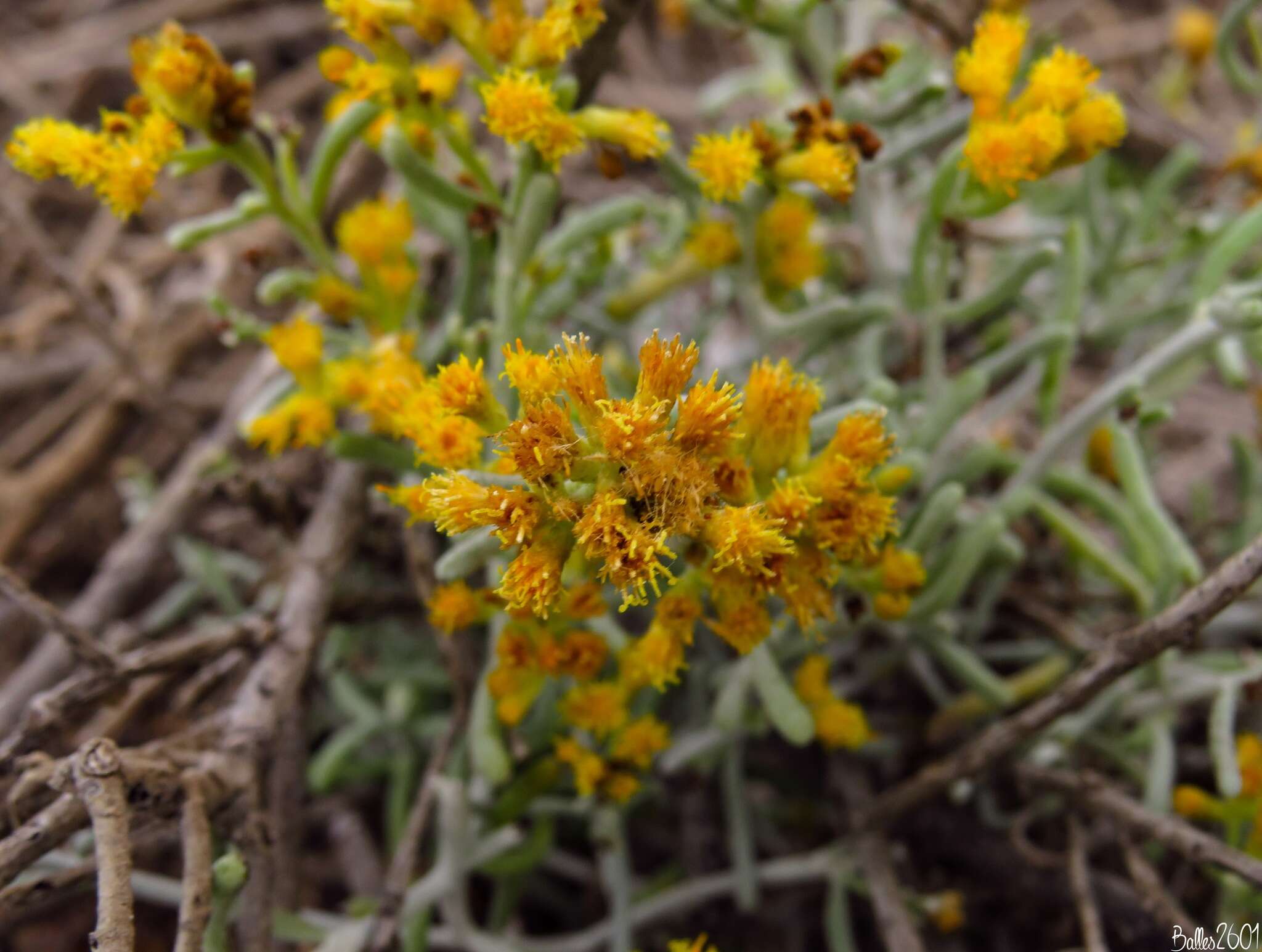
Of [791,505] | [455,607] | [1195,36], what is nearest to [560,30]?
[791,505]

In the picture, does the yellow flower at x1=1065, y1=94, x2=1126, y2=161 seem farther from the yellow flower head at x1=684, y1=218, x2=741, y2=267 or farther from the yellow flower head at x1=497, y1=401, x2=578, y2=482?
the yellow flower head at x1=497, y1=401, x2=578, y2=482

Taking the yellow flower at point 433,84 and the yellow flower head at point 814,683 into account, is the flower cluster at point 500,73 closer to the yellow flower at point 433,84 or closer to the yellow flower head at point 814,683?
the yellow flower at point 433,84

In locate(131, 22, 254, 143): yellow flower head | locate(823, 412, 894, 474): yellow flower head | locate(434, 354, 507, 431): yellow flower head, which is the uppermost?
locate(131, 22, 254, 143): yellow flower head

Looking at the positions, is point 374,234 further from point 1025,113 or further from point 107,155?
point 1025,113

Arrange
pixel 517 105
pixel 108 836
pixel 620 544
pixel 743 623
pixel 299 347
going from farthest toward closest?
pixel 299 347 → pixel 517 105 → pixel 743 623 → pixel 108 836 → pixel 620 544

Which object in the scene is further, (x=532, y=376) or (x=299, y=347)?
(x=299, y=347)

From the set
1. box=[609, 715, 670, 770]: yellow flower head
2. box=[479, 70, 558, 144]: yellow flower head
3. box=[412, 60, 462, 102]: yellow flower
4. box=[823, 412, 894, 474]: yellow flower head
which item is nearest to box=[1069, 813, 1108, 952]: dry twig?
box=[609, 715, 670, 770]: yellow flower head
